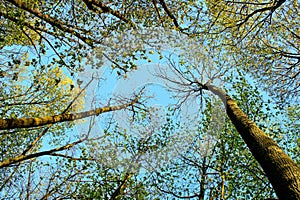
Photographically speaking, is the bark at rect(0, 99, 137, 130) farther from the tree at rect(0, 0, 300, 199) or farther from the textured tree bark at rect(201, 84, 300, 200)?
the textured tree bark at rect(201, 84, 300, 200)

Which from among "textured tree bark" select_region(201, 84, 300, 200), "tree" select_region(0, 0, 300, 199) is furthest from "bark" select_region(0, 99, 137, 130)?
"textured tree bark" select_region(201, 84, 300, 200)

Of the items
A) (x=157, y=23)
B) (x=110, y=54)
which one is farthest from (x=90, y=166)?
(x=157, y=23)

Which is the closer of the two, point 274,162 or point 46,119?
point 274,162

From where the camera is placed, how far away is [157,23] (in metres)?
7.00

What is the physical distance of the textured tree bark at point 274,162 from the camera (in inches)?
120

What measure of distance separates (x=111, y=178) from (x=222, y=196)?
10.4ft

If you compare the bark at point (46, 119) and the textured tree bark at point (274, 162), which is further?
the bark at point (46, 119)

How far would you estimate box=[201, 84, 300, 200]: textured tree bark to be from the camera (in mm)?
3055

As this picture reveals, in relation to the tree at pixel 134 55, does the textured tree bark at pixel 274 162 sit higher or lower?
lower

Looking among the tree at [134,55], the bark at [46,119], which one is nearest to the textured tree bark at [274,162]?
the tree at [134,55]

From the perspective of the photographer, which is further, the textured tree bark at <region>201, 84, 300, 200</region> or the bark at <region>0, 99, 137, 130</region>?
the bark at <region>0, 99, 137, 130</region>

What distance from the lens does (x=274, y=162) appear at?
140 inches

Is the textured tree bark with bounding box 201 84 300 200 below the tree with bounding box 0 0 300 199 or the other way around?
below

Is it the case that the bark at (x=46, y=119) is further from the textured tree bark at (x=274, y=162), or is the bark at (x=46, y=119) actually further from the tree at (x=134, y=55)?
the textured tree bark at (x=274, y=162)
